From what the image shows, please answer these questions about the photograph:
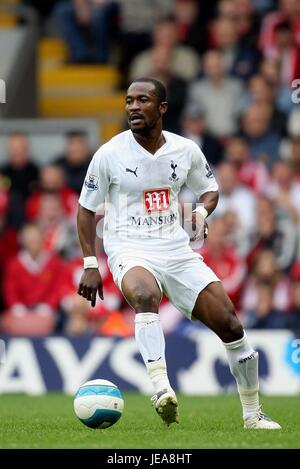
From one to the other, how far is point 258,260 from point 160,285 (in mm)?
6561

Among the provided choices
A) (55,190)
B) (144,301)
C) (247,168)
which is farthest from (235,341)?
(55,190)

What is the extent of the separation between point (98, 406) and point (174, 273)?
3.71ft

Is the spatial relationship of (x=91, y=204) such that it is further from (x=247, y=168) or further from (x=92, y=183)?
(x=247, y=168)

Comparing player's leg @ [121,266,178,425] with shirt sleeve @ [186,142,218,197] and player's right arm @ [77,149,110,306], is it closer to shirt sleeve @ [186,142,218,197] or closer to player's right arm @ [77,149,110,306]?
player's right arm @ [77,149,110,306]

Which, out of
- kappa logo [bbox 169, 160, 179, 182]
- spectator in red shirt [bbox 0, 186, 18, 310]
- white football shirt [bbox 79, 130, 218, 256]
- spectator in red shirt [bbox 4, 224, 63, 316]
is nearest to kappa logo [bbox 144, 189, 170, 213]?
white football shirt [bbox 79, 130, 218, 256]

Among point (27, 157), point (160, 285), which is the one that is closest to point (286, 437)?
point (160, 285)

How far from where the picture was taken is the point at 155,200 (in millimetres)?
9539

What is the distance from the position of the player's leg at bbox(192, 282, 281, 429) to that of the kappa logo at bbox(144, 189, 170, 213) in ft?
2.28

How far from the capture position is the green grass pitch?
8.20 metres

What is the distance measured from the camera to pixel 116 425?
9.83 meters

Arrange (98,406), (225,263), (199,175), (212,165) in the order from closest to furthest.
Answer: (98,406)
(199,175)
(225,263)
(212,165)

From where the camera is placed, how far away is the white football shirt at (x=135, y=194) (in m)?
9.51

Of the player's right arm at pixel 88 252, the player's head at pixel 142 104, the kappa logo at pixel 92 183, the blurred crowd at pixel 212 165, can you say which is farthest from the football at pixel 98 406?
the blurred crowd at pixel 212 165

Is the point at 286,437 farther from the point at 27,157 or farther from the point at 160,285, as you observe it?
the point at 27,157
